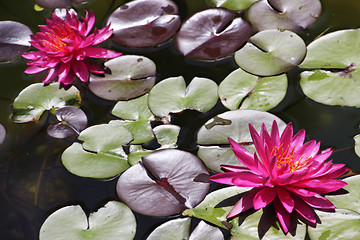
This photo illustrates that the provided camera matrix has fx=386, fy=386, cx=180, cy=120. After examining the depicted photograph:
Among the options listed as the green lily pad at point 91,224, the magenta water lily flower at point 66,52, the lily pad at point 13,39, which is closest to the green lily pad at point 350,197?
the green lily pad at point 91,224

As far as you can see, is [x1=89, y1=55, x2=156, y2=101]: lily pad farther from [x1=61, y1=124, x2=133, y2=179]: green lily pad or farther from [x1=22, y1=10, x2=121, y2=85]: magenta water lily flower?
[x1=61, y1=124, x2=133, y2=179]: green lily pad

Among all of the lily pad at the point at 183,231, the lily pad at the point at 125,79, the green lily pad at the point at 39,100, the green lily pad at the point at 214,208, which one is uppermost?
the lily pad at the point at 125,79

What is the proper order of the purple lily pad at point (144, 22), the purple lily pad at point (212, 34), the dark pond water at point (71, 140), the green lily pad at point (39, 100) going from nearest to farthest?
the dark pond water at point (71, 140) → the green lily pad at point (39, 100) → the purple lily pad at point (212, 34) → the purple lily pad at point (144, 22)

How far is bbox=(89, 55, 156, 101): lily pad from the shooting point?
274 centimetres

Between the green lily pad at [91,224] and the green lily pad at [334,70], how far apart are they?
144cm

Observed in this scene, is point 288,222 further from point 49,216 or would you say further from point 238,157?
A: point 49,216

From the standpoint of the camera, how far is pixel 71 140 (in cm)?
257

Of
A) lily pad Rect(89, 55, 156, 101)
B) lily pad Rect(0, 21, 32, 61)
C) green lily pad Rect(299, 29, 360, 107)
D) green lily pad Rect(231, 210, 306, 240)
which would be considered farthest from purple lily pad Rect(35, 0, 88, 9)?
green lily pad Rect(231, 210, 306, 240)

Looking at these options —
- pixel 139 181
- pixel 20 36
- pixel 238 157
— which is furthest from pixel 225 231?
pixel 20 36

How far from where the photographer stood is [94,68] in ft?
9.42

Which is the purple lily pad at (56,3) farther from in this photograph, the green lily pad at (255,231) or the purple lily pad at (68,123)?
the green lily pad at (255,231)

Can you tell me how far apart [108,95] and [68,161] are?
22.6 inches

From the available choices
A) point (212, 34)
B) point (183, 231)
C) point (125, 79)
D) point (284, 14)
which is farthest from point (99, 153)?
point (284, 14)

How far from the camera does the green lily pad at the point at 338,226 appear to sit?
77.3 inches
